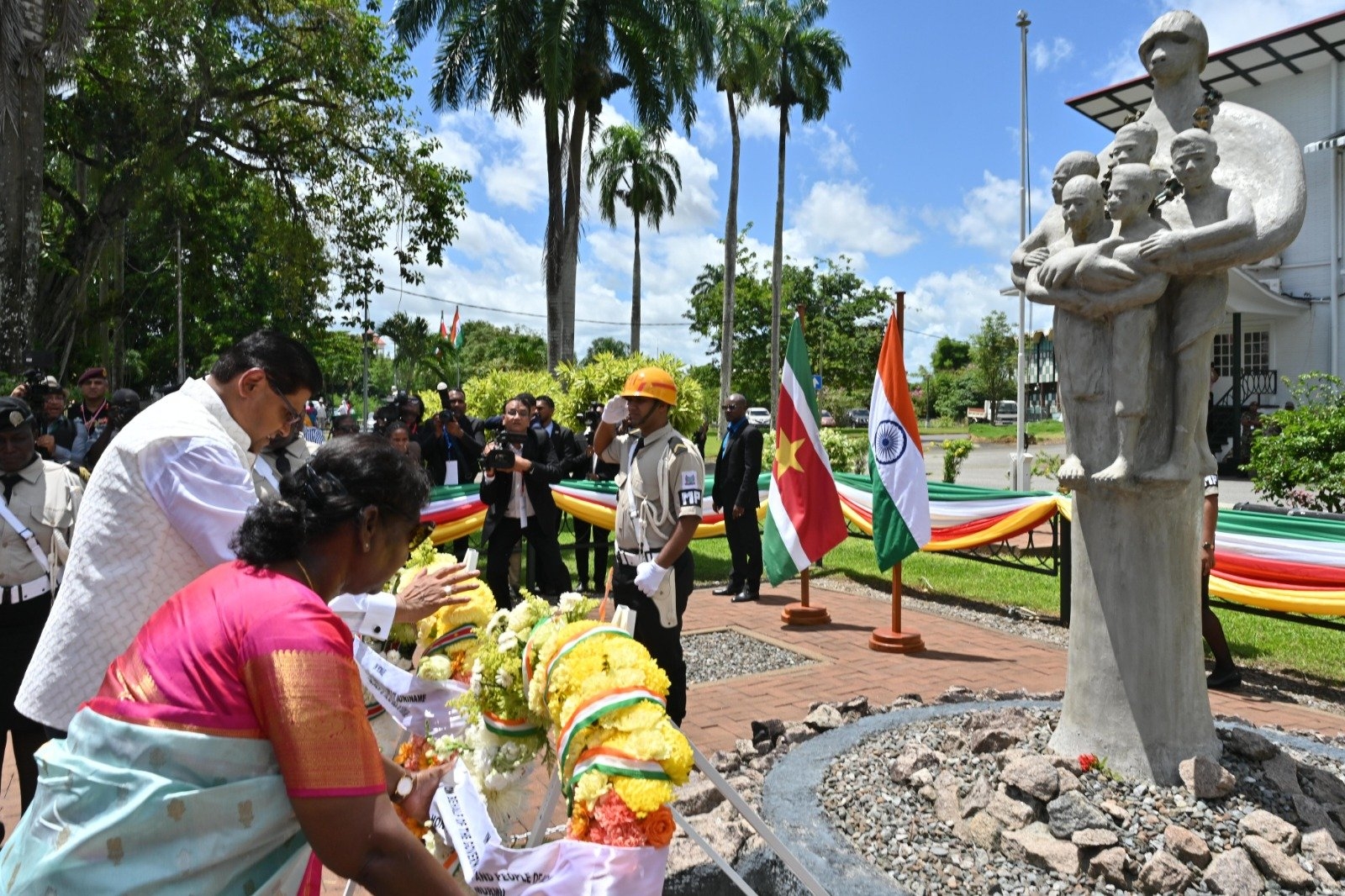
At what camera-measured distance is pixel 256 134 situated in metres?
14.3

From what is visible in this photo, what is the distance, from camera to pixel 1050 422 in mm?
44406

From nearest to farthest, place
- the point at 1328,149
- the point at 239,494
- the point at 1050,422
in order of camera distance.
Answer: the point at 239,494
the point at 1328,149
the point at 1050,422

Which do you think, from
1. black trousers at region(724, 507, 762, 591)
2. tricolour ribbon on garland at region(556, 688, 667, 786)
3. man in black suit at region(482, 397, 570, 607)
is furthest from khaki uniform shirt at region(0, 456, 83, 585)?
black trousers at region(724, 507, 762, 591)

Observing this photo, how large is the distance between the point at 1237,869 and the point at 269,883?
2.88 meters

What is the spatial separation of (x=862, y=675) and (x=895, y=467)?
5.06 feet

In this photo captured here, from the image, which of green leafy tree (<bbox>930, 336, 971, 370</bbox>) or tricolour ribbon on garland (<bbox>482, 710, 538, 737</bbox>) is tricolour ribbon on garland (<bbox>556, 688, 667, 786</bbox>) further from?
green leafy tree (<bbox>930, 336, 971, 370</bbox>)

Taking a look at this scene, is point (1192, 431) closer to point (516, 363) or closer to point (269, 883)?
point (269, 883)

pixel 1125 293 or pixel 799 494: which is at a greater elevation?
pixel 1125 293

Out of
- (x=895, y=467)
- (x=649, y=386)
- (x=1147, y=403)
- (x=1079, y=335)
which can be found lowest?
(x=895, y=467)

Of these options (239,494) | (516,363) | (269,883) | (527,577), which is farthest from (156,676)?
(516,363)

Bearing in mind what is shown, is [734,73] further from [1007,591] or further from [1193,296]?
[1193,296]

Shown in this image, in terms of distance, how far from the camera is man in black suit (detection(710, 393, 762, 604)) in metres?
9.08

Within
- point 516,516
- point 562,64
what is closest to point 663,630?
point 516,516

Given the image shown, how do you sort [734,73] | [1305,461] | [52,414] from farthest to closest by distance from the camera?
[734,73] → [1305,461] → [52,414]
